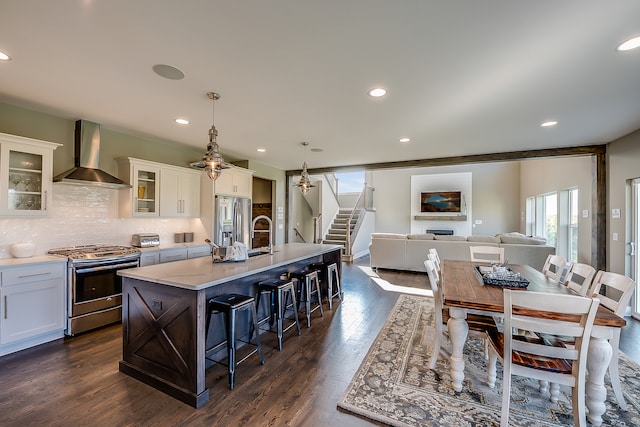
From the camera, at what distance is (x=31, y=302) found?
2848 mm

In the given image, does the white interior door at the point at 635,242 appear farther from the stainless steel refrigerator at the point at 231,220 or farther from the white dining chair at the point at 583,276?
the stainless steel refrigerator at the point at 231,220

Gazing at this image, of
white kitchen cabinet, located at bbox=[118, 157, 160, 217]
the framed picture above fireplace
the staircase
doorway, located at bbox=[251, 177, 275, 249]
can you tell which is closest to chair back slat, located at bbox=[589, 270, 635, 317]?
white kitchen cabinet, located at bbox=[118, 157, 160, 217]

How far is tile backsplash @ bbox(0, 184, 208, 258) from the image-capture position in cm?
322

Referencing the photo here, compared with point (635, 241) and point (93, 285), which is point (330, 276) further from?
point (635, 241)

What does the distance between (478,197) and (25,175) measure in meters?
11.1

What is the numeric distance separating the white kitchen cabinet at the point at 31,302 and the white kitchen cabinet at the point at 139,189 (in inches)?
46.3

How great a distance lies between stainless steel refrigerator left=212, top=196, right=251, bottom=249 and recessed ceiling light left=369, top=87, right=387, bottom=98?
3.35m

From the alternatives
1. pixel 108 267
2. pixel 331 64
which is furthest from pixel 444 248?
pixel 108 267

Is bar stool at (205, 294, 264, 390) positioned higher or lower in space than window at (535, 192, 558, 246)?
lower

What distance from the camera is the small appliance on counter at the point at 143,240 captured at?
4113 mm

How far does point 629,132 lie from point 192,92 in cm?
562

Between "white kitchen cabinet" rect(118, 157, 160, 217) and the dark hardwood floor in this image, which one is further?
"white kitchen cabinet" rect(118, 157, 160, 217)

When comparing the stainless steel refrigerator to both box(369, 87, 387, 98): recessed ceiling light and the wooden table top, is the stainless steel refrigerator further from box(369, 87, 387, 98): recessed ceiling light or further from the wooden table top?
the wooden table top

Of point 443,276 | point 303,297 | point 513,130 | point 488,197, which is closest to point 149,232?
point 303,297
